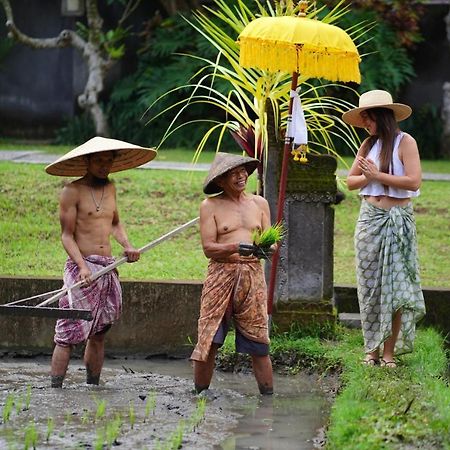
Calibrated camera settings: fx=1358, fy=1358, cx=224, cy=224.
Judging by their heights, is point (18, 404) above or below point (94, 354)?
below

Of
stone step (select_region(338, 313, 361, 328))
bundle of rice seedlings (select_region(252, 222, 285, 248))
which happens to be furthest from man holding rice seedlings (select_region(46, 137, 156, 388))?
stone step (select_region(338, 313, 361, 328))

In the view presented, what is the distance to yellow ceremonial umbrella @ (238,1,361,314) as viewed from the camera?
8969 mm

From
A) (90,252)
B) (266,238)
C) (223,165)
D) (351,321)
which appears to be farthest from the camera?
(351,321)

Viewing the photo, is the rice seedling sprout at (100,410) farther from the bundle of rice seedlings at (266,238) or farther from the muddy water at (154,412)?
Result: the bundle of rice seedlings at (266,238)

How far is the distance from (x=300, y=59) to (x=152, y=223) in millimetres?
4400

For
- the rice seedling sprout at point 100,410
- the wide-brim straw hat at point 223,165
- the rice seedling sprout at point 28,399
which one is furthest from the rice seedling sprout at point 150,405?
the wide-brim straw hat at point 223,165

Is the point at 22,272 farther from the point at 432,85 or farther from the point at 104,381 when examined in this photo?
the point at 432,85

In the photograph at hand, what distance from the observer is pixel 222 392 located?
8773 millimetres

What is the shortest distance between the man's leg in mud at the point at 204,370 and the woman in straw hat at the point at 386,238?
1.07 m

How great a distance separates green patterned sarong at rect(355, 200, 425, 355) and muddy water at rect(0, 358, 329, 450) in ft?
2.06

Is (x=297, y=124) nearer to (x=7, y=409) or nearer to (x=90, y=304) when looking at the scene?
(x=90, y=304)

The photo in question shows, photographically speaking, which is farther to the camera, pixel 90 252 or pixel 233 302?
pixel 90 252

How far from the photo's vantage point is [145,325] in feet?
34.2

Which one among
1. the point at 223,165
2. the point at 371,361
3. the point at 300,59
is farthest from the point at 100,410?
the point at 300,59
